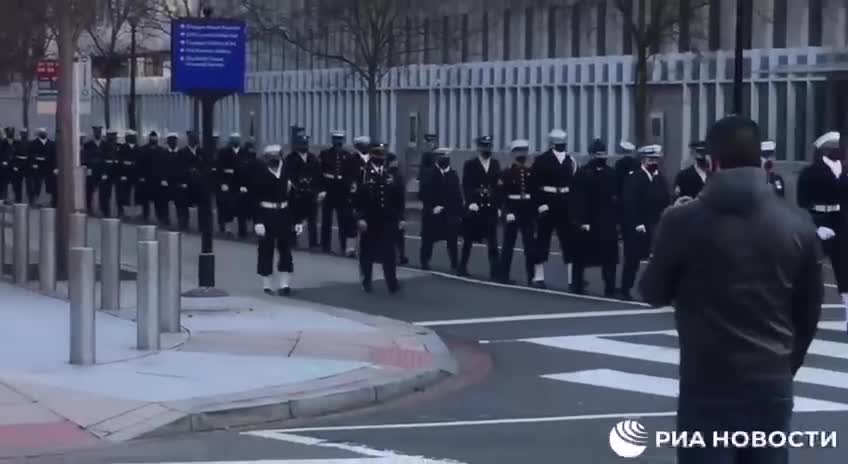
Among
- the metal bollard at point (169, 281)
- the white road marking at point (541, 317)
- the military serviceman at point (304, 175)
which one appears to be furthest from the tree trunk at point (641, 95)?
the metal bollard at point (169, 281)

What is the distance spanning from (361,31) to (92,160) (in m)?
7.25

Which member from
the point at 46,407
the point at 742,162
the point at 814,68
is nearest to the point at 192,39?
the point at 46,407

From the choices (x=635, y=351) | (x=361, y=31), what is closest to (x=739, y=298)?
(x=635, y=351)

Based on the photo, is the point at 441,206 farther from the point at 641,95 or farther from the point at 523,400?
the point at 641,95

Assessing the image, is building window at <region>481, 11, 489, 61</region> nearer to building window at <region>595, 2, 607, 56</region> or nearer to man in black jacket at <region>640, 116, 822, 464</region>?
building window at <region>595, 2, 607, 56</region>

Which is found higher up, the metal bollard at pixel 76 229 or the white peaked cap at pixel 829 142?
the white peaked cap at pixel 829 142

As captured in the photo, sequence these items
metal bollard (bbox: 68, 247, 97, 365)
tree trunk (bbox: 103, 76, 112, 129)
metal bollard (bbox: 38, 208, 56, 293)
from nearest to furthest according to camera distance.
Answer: metal bollard (bbox: 68, 247, 97, 365) → metal bollard (bbox: 38, 208, 56, 293) → tree trunk (bbox: 103, 76, 112, 129)

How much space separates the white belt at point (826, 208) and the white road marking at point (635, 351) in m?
2.18

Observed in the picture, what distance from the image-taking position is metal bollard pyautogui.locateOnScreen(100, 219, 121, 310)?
60.2 feet

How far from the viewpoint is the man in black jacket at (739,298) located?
6078mm

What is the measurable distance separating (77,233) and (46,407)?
842cm

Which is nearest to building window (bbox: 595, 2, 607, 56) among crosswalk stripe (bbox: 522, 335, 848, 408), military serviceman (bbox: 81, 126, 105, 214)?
military serviceman (bbox: 81, 126, 105, 214)

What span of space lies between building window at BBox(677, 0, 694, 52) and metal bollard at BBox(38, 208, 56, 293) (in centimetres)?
1776

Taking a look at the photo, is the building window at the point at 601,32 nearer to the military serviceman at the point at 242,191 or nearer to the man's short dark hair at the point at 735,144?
the military serviceman at the point at 242,191
